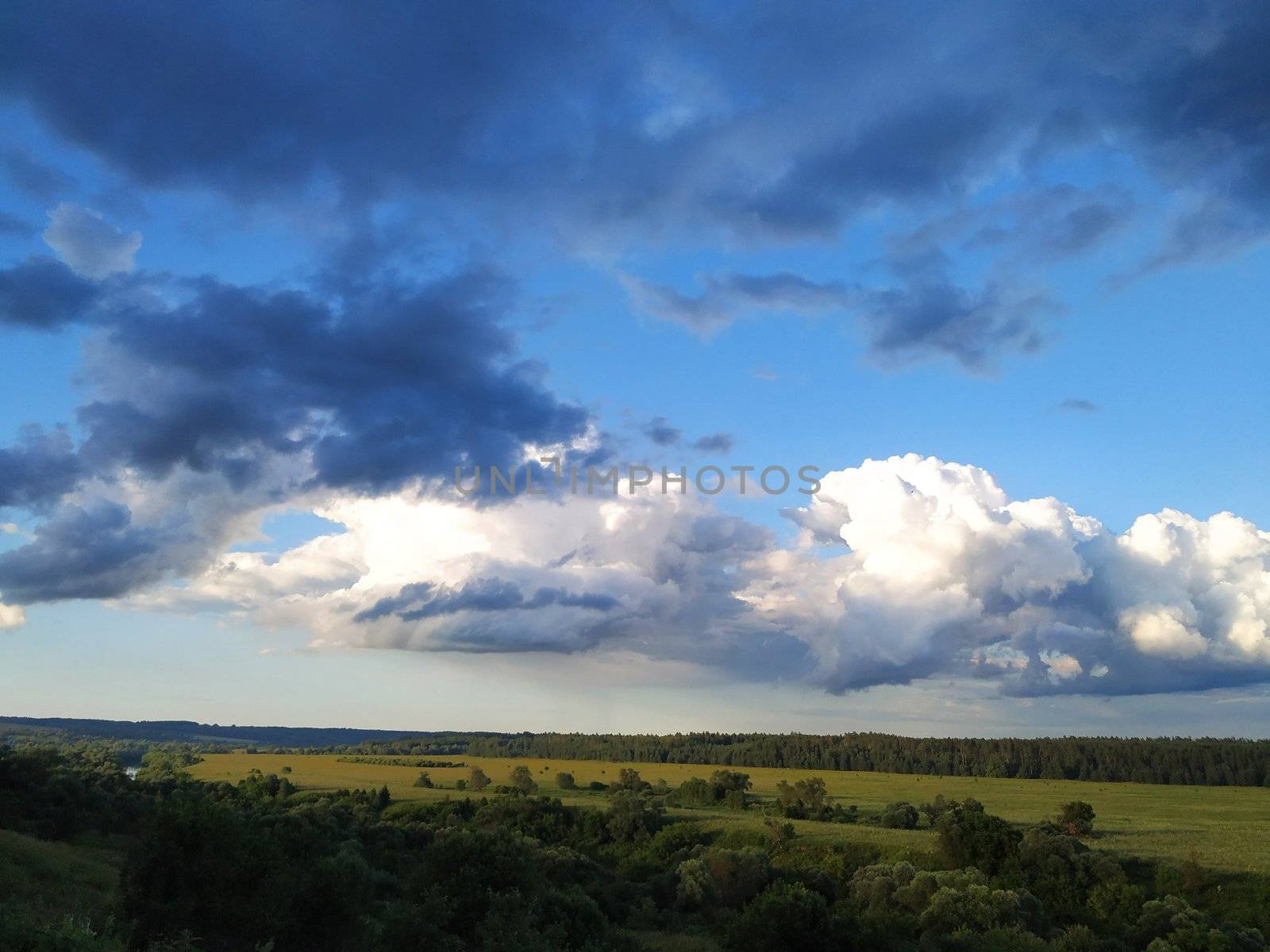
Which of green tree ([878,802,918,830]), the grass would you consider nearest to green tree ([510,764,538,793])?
green tree ([878,802,918,830])

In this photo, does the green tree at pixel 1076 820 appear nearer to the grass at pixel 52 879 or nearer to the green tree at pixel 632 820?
the green tree at pixel 632 820

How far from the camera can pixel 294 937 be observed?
37.4 meters

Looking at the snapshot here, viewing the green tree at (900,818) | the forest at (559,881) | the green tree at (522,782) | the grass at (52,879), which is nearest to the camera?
the forest at (559,881)

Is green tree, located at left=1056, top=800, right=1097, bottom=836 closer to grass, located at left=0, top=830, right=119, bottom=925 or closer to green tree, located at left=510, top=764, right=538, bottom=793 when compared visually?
green tree, located at left=510, top=764, right=538, bottom=793

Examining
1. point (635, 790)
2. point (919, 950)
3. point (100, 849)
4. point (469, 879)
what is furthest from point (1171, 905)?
point (635, 790)

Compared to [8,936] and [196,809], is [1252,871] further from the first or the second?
[8,936]

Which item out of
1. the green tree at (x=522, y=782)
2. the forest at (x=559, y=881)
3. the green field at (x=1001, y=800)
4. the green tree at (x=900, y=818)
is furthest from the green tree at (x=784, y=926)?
the green tree at (x=522, y=782)

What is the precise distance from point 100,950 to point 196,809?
17.7 metres

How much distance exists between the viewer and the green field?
3529 inches

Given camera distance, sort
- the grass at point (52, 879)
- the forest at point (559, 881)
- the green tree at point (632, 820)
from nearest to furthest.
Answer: the forest at point (559, 881) < the grass at point (52, 879) < the green tree at point (632, 820)

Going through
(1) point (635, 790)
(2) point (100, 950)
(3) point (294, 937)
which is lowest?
(1) point (635, 790)

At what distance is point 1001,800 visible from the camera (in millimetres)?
135625

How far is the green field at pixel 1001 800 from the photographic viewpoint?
3529 inches

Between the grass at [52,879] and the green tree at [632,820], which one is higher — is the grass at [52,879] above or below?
above
